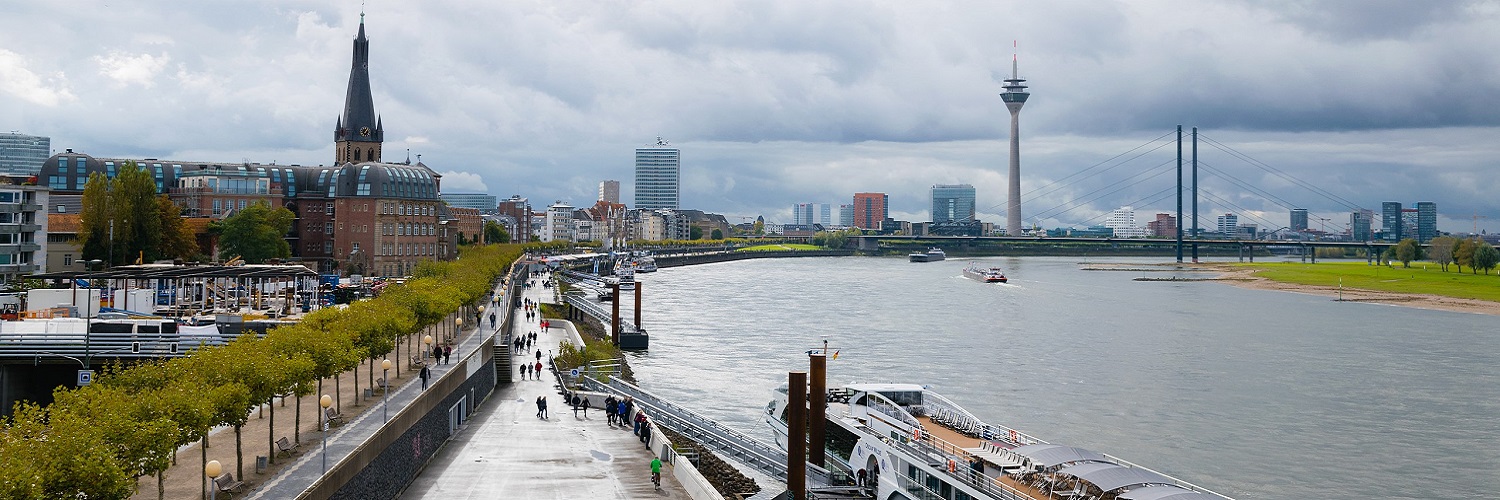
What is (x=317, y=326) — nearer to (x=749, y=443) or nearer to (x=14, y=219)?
(x=749, y=443)

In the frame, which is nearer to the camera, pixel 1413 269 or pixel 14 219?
pixel 14 219

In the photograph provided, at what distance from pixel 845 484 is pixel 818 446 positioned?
49.7 inches

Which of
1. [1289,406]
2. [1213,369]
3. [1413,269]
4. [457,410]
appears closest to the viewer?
[457,410]

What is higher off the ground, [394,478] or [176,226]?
[176,226]

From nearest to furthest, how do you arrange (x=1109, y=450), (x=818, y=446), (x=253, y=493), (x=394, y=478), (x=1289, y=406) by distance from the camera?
(x=253, y=493) < (x=394, y=478) < (x=818, y=446) < (x=1109, y=450) < (x=1289, y=406)

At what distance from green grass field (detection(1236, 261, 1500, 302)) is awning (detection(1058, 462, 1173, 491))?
81074 millimetres

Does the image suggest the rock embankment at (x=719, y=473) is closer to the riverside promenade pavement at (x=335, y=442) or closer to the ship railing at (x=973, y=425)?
the ship railing at (x=973, y=425)

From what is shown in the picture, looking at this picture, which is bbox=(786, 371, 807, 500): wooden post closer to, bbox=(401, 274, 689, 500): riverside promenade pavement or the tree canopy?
bbox=(401, 274, 689, 500): riverside promenade pavement

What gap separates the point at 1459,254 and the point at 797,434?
11724cm

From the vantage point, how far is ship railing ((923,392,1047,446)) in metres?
25.7

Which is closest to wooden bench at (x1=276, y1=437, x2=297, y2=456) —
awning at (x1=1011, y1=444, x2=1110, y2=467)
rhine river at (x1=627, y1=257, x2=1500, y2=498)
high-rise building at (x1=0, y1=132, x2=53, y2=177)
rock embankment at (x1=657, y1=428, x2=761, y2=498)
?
rock embankment at (x1=657, y1=428, x2=761, y2=498)

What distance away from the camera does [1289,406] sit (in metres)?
38.5

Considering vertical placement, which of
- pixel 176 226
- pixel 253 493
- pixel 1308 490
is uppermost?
pixel 176 226

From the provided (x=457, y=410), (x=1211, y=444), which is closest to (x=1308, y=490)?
(x=1211, y=444)
